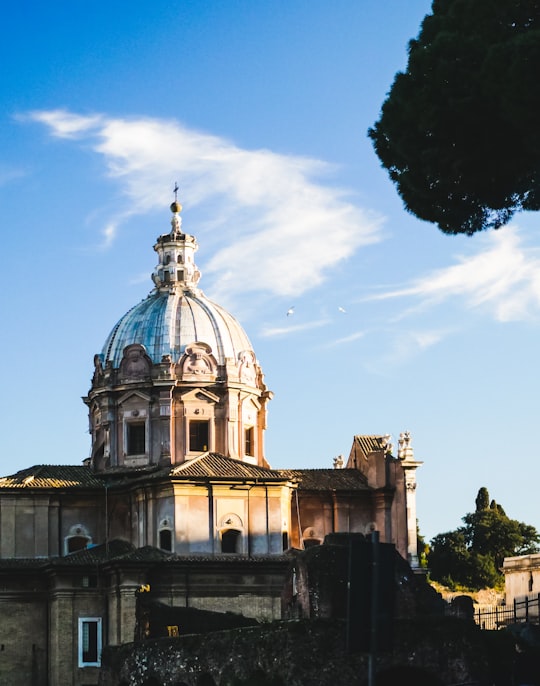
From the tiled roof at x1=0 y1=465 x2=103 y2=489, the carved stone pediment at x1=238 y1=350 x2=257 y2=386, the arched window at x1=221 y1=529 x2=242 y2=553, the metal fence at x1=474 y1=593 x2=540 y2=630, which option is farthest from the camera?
the carved stone pediment at x1=238 y1=350 x2=257 y2=386

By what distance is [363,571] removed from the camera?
24.3m

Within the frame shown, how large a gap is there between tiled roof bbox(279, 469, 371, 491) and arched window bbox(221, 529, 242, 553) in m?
4.25

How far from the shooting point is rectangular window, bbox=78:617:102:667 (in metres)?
65.8

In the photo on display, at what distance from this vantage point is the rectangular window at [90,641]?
216 feet

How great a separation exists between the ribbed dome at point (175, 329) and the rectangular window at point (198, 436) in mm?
3018

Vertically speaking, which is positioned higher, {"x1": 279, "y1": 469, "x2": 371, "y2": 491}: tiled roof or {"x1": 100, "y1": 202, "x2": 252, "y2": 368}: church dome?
{"x1": 100, "y1": 202, "x2": 252, "y2": 368}: church dome

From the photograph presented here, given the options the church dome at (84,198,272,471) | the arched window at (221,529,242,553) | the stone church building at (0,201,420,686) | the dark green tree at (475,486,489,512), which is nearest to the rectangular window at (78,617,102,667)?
the stone church building at (0,201,420,686)

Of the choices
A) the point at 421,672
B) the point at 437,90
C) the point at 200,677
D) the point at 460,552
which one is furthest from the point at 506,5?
the point at 460,552

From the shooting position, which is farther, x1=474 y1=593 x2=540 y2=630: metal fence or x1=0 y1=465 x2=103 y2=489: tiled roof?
x1=0 y1=465 x2=103 y2=489: tiled roof

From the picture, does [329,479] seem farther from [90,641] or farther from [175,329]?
[90,641]

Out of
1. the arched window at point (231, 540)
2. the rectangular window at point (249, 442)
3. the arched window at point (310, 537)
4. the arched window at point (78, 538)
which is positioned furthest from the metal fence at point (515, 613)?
the arched window at point (78, 538)

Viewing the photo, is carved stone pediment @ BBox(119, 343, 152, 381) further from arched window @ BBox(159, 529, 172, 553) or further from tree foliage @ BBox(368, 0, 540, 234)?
tree foliage @ BBox(368, 0, 540, 234)

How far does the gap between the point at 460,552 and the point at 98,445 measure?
32.4 metres

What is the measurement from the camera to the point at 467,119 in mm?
34625
